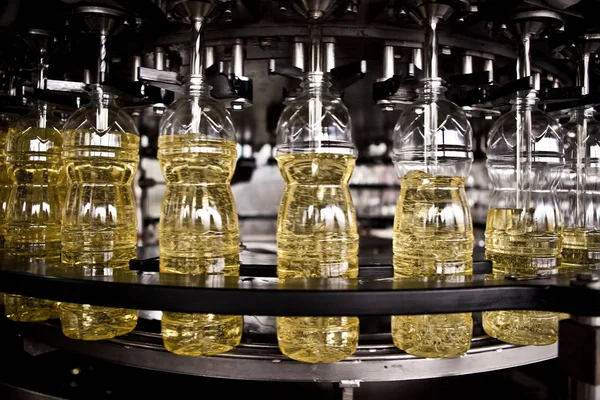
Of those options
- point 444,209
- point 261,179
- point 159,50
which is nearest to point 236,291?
point 444,209

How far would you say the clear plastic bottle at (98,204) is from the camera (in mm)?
1040

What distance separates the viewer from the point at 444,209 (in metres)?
0.97

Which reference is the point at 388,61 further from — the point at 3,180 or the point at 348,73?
the point at 3,180

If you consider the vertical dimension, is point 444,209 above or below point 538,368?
above

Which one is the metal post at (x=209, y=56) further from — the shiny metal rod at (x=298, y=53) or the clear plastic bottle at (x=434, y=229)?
the clear plastic bottle at (x=434, y=229)

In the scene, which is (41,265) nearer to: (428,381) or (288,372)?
(288,372)

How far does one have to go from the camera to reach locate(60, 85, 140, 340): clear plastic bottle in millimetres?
1040

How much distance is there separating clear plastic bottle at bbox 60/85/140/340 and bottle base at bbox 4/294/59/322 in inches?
5.4

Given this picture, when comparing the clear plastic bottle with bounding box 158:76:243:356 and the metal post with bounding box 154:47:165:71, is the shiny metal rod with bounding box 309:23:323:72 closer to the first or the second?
the clear plastic bottle with bounding box 158:76:243:356

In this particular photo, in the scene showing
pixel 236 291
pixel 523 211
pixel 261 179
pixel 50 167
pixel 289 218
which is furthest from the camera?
pixel 261 179

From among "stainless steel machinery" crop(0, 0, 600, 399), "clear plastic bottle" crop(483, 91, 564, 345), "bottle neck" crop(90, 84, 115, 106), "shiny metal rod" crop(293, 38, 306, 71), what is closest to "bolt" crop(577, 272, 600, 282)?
"stainless steel machinery" crop(0, 0, 600, 399)

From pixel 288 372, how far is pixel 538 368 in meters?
0.63

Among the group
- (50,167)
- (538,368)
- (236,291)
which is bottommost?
(538,368)

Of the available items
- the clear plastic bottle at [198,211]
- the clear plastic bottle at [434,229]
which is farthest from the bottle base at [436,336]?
the clear plastic bottle at [198,211]
